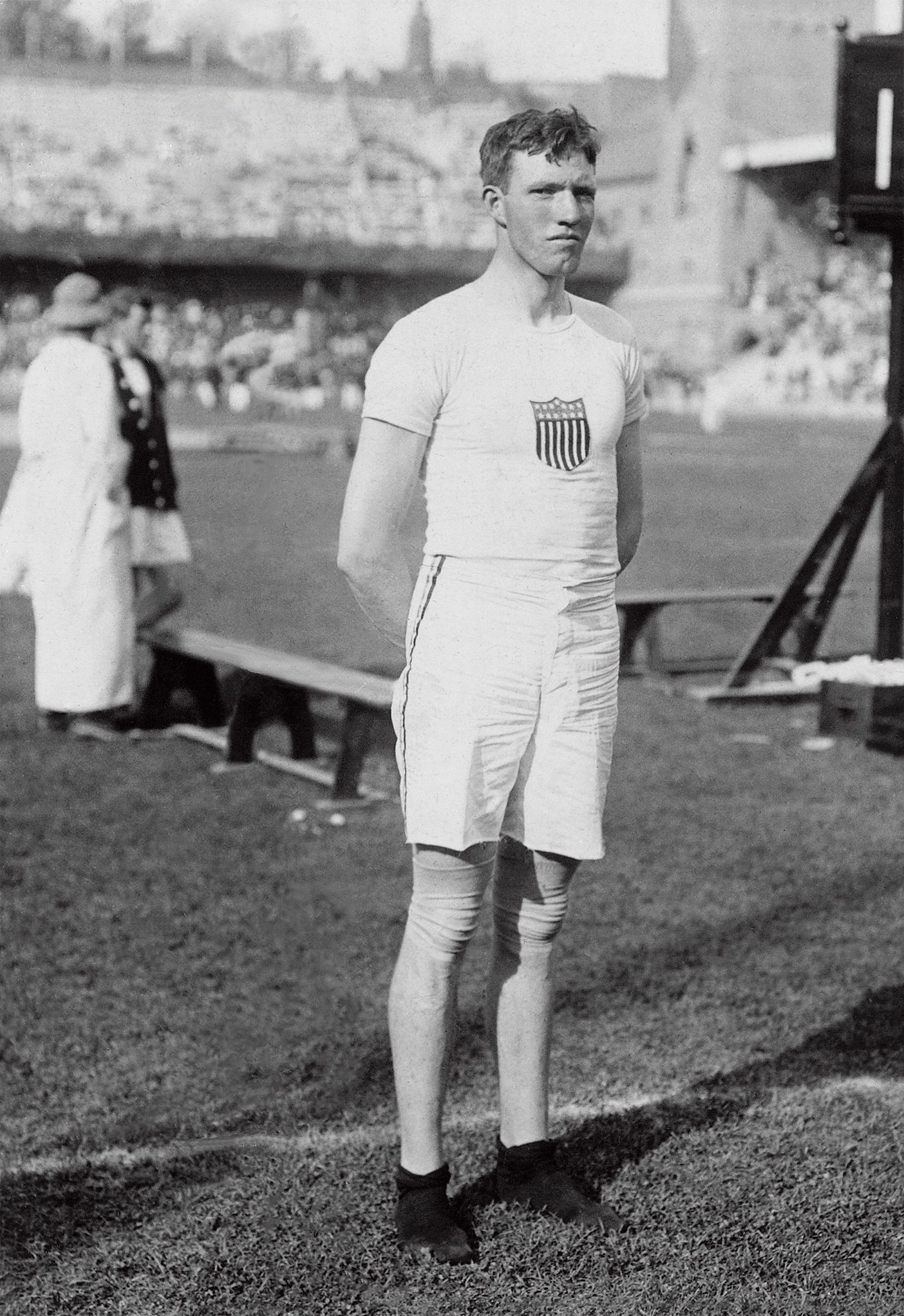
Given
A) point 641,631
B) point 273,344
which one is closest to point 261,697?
point 641,631

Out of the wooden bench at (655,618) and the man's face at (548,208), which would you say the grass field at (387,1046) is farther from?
the man's face at (548,208)

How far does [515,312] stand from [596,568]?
459mm

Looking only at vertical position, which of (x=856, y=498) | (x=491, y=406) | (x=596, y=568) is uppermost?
(x=491, y=406)

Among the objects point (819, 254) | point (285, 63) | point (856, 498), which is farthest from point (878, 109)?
point (285, 63)

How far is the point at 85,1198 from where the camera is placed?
11.7 feet

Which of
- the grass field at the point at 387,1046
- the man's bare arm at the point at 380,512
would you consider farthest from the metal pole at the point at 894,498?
the man's bare arm at the point at 380,512

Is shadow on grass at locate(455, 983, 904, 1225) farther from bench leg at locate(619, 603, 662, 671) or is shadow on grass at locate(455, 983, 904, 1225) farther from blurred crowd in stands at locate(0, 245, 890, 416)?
blurred crowd in stands at locate(0, 245, 890, 416)

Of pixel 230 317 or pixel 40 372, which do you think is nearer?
pixel 40 372

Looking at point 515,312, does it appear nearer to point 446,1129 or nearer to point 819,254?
point 446,1129

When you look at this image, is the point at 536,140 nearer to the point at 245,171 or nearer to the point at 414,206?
the point at 414,206

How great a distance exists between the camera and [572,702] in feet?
10.3

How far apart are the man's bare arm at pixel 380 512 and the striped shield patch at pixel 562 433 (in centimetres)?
20

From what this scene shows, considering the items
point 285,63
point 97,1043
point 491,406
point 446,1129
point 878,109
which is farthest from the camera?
point 285,63

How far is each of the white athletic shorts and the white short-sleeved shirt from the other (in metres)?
0.06
